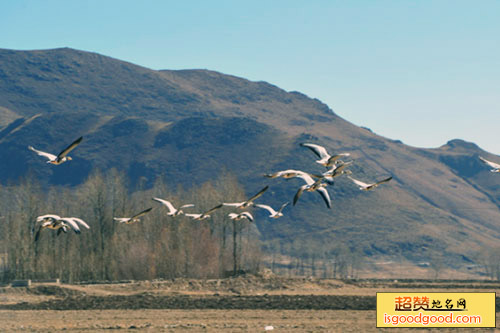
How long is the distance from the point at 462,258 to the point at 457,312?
152069 millimetres

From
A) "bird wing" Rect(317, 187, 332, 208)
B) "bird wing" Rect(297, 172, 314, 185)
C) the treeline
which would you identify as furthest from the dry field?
the treeline

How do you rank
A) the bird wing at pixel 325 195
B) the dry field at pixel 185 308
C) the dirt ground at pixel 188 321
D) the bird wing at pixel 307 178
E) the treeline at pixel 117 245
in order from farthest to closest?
the treeline at pixel 117 245, the dry field at pixel 185 308, the dirt ground at pixel 188 321, the bird wing at pixel 307 178, the bird wing at pixel 325 195

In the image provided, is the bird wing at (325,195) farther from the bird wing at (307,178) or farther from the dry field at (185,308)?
the dry field at (185,308)

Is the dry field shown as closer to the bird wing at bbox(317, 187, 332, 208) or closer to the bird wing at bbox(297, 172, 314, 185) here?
the bird wing at bbox(297, 172, 314, 185)

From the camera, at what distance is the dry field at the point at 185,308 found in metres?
38.1

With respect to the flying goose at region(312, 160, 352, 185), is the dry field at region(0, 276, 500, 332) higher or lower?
lower

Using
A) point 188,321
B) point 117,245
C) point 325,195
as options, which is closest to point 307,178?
point 325,195

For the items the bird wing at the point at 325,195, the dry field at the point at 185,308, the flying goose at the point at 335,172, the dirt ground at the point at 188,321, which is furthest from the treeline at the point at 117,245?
the bird wing at the point at 325,195

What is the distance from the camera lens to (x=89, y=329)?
120 ft

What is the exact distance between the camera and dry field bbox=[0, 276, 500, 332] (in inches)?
1501

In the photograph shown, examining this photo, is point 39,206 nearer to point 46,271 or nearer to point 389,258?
point 46,271

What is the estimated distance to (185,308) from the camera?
47281 millimetres

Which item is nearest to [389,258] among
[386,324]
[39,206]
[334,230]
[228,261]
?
[334,230]

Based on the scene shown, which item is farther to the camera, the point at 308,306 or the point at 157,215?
the point at 157,215
